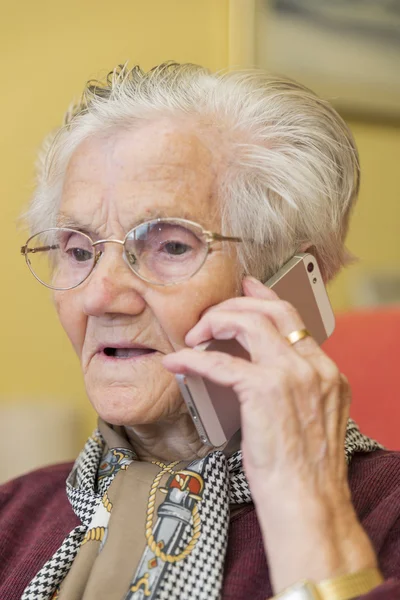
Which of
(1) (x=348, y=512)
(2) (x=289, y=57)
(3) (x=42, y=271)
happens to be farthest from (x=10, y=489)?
(2) (x=289, y=57)

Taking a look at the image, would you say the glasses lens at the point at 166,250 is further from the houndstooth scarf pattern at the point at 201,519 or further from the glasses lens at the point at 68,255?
the houndstooth scarf pattern at the point at 201,519

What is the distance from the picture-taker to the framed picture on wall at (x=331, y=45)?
1.97 meters

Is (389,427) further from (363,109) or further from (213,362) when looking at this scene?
(363,109)

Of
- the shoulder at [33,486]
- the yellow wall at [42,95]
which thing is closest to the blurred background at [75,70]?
the yellow wall at [42,95]

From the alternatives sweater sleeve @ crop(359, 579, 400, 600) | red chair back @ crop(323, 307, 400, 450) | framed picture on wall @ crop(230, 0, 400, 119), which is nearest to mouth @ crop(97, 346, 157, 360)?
sweater sleeve @ crop(359, 579, 400, 600)

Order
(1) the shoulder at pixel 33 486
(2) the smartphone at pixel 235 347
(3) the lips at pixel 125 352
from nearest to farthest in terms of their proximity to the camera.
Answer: (2) the smartphone at pixel 235 347 → (3) the lips at pixel 125 352 → (1) the shoulder at pixel 33 486

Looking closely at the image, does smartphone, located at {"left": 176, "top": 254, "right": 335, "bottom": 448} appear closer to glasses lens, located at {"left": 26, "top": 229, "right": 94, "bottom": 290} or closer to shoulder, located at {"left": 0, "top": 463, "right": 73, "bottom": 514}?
glasses lens, located at {"left": 26, "top": 229, "right": 94, "bottom": 290}

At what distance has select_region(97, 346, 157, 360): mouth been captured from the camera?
45.3 inches

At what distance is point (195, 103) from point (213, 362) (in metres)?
0.49

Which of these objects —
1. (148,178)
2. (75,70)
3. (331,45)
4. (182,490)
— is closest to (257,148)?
(148,178)

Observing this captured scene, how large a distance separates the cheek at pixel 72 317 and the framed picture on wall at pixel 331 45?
100cm

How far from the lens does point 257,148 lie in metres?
1.20

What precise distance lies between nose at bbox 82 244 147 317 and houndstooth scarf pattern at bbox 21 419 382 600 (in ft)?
0.85

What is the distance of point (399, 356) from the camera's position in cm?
159
